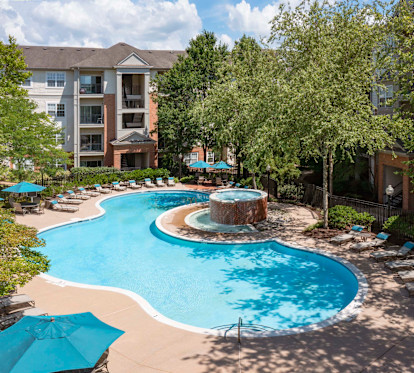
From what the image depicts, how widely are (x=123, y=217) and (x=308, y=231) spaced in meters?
13.6

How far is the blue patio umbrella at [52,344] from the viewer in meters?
7.84

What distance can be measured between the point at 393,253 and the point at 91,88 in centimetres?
3731

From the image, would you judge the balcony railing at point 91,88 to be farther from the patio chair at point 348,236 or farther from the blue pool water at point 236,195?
the patio chair at point 348,236

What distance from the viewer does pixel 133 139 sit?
44.8 m

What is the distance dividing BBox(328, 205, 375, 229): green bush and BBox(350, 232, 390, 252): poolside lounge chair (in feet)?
7.37

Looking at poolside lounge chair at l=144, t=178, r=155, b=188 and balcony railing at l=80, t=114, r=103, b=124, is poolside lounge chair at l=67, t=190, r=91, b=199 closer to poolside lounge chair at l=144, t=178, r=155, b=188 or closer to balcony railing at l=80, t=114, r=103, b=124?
poolside lounge chair at l=144, t=178, r=155, b=188

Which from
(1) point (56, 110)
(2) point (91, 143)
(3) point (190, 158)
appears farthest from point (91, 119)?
(3) point (190, 158)

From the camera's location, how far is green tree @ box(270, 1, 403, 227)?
1997 centimetres

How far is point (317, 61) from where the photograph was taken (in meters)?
22.5

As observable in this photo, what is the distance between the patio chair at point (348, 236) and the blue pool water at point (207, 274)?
195cm

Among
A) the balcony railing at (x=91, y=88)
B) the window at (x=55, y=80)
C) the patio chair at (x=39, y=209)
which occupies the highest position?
the window at (x=55, y=80)

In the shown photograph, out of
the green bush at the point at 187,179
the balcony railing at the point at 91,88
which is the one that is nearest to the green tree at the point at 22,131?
the balcony railing at the point at 91,88

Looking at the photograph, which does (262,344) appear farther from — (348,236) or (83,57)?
(83,57)

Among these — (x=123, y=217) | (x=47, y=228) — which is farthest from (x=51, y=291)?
(x=123, y=217)
